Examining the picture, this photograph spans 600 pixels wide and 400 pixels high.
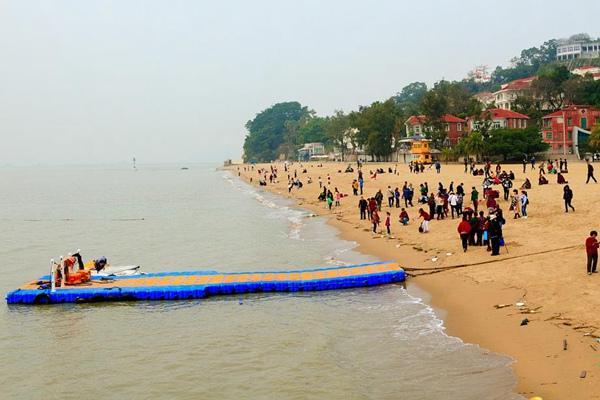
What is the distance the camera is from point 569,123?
76688 millimetres

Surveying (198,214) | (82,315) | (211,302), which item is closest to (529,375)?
(211,302)

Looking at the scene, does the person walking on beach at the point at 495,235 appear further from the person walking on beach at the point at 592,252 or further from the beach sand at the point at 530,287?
the person walking on beach at the point at 592,252

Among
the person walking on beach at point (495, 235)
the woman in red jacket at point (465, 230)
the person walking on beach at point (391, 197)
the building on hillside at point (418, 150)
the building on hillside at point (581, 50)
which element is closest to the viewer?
the person walking on beach at point (495, 235)

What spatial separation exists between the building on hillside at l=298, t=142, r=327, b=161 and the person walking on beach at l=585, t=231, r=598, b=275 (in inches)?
5514

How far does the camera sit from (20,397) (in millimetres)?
12219

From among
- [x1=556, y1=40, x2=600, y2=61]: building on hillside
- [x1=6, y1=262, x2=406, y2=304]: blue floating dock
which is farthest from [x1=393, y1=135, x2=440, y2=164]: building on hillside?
[x1=556, y1=40, x2=600, y2=61]: building on hillside

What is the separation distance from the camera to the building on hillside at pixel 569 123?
250ft

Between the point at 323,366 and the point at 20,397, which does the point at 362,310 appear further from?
the point at 20,397

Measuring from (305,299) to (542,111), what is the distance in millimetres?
84168

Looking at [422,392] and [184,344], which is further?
[184,344]

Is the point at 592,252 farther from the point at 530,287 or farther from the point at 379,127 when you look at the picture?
the point at 379,127

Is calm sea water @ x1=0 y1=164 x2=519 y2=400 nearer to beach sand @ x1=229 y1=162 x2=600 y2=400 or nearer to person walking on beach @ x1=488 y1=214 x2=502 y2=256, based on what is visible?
beach sand @ x1=229 y1=162 x2=600 y2=400

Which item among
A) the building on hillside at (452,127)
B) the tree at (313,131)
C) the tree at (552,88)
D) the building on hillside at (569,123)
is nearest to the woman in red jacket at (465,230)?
the building on hillside at (569,123)

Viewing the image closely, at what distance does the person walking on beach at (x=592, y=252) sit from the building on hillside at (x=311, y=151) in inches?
5514
